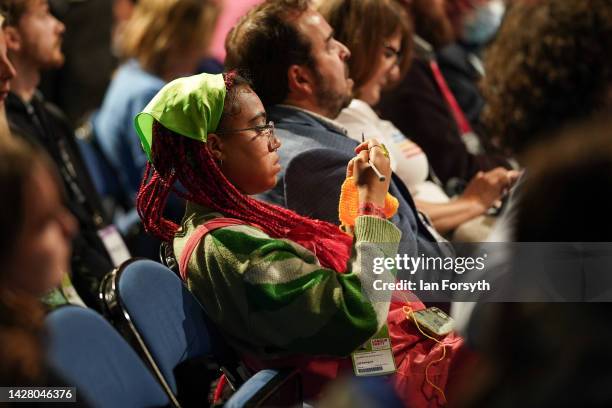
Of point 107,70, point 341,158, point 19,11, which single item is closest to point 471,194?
point 341,158

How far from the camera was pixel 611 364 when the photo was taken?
1.34 meters

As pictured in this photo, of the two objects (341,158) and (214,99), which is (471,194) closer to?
(341,158)

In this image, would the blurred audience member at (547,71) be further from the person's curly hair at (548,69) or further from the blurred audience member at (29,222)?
the blurred audience member at (29,222)

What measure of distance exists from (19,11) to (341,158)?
5.84 ft

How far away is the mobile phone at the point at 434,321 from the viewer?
8.17 feet

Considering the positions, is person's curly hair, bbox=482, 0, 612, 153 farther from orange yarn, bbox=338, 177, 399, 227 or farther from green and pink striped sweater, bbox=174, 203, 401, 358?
green and pink striped sweater, bbox=174, 203, 401, 358

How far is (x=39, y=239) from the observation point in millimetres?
1653

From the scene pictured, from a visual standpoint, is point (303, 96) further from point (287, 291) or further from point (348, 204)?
point (287, 291)

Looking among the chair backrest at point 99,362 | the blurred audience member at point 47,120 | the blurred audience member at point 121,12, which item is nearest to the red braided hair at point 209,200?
the chair backrest at point 99,362

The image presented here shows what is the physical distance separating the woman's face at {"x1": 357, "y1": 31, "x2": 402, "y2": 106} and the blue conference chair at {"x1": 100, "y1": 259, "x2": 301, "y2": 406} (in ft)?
3.79

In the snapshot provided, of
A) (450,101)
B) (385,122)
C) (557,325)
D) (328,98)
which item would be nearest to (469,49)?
(450,101)

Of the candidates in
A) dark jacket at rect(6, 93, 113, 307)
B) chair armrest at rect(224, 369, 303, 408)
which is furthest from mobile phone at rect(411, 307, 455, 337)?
dark jacket at rect(6, 93, 113, 307)

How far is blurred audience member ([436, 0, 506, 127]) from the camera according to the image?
15.6 ft

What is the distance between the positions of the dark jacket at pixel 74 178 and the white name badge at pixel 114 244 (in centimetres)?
2
